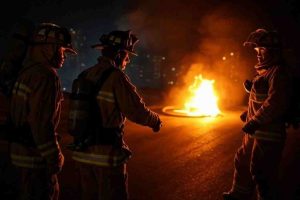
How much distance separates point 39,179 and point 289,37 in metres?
18.1

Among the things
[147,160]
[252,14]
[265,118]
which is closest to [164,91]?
[252,14]

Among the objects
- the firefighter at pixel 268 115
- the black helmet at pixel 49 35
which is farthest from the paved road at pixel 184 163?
the black helmet at pixel 49 35

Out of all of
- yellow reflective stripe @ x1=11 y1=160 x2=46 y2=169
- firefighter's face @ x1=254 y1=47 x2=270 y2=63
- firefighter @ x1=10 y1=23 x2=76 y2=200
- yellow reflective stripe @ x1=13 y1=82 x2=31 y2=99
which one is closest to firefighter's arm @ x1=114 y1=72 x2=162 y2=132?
firefighter @ x1=10 y1=23 x2=76 y2=200

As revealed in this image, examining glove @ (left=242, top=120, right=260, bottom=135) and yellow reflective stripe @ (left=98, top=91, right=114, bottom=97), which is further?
glove @ (left=242, top=120, right=260, bottom=135)

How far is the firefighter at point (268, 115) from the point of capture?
4223mm

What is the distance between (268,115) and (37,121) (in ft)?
8.35

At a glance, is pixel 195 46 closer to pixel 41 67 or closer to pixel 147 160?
pixel 147 160

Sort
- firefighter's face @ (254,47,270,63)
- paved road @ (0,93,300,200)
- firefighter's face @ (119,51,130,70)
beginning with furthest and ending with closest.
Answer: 1. paved road @ (0,93,300,200)
2. firefighter's face @ (254,47,270,63)
3. firefighter's face @ (119,51,130,70)

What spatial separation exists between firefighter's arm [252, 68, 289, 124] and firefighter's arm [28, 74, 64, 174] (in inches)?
92.8

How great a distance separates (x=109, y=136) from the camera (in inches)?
138

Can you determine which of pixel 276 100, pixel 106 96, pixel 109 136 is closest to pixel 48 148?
pixel 109 136

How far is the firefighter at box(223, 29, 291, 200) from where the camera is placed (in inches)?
166

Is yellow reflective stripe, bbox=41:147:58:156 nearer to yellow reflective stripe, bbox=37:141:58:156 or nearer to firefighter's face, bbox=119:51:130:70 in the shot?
yellow reflective stripe, bbox=37:141:58:156

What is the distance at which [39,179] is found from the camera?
11.4 ft
